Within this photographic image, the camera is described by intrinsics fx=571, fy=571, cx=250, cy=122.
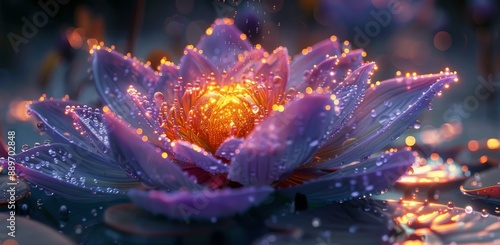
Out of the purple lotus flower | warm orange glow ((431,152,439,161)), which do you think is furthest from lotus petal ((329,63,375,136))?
warm orange glow ((431,152,439,161))

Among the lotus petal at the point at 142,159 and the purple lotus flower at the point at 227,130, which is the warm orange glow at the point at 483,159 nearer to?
the purple lotus flower at the point at 227,130

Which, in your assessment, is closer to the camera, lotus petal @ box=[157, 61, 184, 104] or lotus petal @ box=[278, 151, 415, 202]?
lotus petal @ box=[278, 151, 415, 202]

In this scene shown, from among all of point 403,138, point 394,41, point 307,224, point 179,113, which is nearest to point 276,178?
point 307,224

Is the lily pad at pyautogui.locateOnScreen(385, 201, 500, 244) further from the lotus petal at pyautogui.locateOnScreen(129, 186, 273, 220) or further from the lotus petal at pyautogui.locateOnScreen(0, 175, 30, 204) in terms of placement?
the lotus petal at pyautogui.locateOnScreen(0, 175, 30, 204)

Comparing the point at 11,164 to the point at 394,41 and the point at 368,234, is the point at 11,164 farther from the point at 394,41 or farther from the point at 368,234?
the point at 394,41

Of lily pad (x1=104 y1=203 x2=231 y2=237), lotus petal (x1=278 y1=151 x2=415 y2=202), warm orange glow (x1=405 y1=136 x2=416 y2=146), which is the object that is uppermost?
warm orange glow (x1=405 y1=136 x2=416 y2=146)

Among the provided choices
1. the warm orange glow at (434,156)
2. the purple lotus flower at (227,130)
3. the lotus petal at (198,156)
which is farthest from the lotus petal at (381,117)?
the warm orange glow at (434,156)
